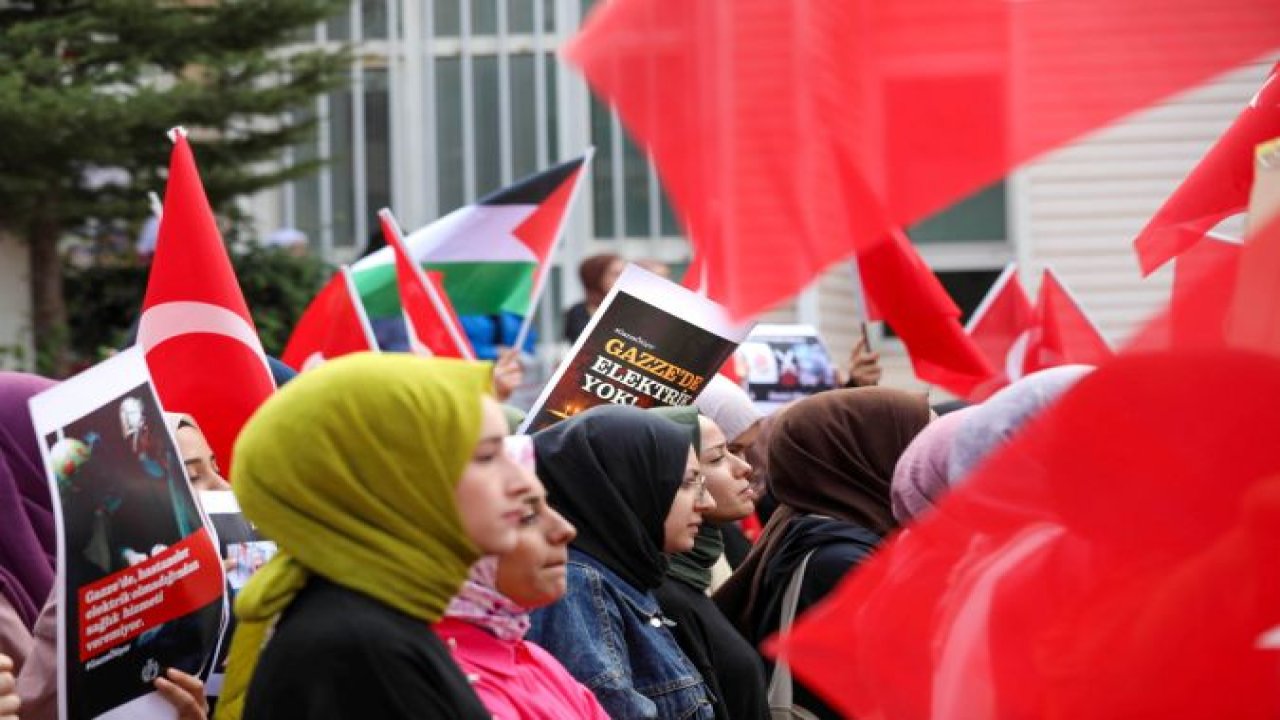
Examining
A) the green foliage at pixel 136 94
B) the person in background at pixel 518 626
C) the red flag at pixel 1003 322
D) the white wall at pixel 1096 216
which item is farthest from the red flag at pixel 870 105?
the white wall at pixel 1096 216

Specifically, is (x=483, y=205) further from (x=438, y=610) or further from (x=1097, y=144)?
(x=1097, y=144)

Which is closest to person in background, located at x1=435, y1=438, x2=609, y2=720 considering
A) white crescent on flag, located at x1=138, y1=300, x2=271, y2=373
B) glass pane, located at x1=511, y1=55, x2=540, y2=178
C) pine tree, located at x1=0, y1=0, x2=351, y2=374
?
white crescent on flag, located at x1=138, y1=300, x2=271, y2=373

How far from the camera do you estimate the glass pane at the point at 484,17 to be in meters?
16.1

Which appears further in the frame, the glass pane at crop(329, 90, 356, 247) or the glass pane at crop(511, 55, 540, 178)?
the glass pane at crop(329, 90, 356, 247)

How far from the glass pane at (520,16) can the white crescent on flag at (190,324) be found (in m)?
10.7

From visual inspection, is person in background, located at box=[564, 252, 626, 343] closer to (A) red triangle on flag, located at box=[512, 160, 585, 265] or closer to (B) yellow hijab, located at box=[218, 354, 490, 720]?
(A) red triangle on flag, located at box=[512, 160, 585, 265]

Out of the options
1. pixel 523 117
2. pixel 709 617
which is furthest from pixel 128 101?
pixel 709 617

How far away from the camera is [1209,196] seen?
4.24 m

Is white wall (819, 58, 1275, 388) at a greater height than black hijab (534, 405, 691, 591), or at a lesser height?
lesser

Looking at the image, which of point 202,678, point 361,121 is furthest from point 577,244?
point 202,678

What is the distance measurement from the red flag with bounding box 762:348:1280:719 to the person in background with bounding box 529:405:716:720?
1584mm

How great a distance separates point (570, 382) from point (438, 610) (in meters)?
2.35

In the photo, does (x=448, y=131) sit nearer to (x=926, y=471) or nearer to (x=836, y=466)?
(x=836, y=466)

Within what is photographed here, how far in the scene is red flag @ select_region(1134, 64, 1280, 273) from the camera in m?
3.95
